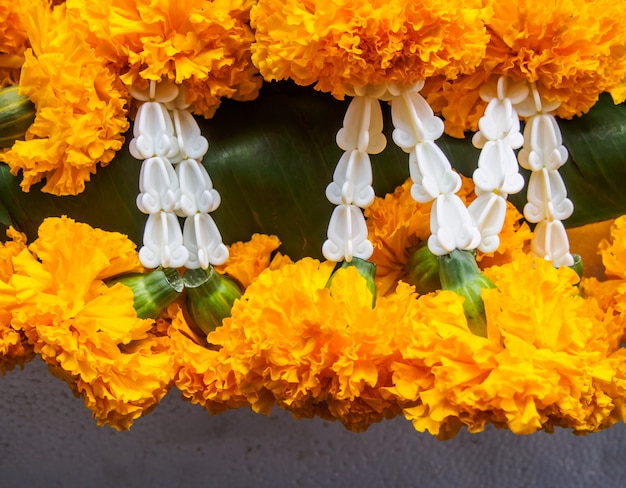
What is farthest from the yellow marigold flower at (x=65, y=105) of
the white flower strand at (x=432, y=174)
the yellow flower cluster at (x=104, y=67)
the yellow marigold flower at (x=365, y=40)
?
the white flower strand at (x=432, y=174)

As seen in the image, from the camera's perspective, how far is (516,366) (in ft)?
1.88

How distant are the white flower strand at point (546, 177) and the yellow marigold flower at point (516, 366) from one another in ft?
0.22

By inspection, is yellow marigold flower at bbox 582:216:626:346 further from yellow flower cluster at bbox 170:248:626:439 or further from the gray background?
the gray background

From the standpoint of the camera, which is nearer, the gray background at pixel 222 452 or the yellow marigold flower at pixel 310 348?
the yellow marigold flower at pixel 310 348

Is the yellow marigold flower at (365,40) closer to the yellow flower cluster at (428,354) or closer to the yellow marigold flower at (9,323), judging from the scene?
the yellow flower cluster at (428,354)

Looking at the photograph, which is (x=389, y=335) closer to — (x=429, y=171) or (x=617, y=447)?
(x=429, y=171)

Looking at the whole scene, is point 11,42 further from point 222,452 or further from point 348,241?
point 222,452

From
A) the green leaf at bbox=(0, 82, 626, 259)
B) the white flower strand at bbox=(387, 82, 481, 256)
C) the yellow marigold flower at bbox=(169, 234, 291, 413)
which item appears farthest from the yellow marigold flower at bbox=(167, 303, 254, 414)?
the white flower strand at bbox=(387, 82, 481, 256)

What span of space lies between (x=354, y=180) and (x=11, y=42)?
374mm

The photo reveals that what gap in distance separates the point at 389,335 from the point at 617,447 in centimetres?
59

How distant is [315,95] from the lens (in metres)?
0.74

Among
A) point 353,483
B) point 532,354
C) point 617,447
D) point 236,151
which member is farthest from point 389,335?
point 617,447

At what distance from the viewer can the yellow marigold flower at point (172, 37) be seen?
647 millimetres

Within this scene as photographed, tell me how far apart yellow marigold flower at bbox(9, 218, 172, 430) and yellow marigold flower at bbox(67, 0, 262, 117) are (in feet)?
0.52
